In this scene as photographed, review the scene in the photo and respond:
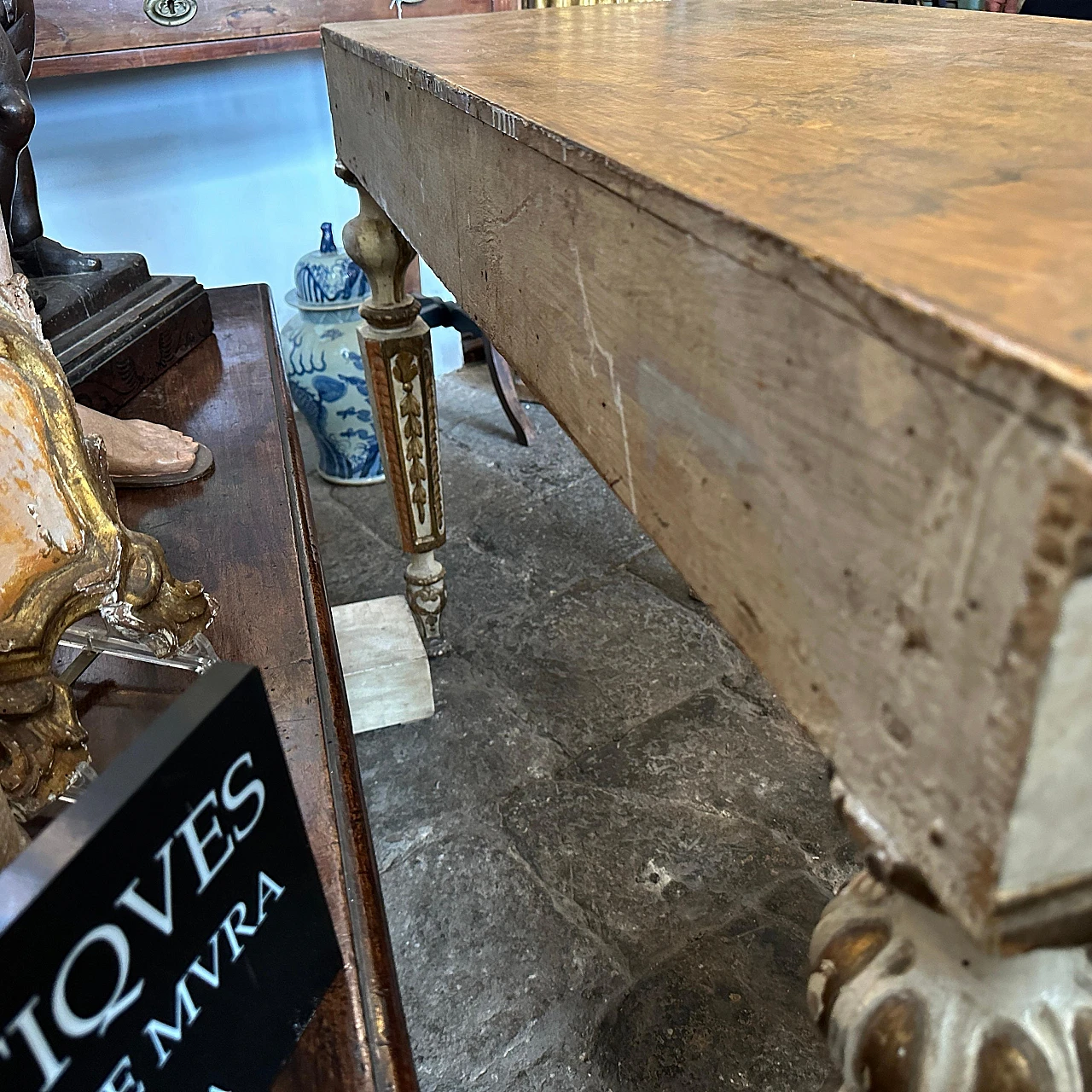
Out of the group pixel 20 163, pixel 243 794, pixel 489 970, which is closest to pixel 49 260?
pixel 20 163

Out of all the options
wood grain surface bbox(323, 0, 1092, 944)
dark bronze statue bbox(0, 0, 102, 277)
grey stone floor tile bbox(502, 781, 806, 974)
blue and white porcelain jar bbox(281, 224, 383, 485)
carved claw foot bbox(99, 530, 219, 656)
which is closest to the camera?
wood grain surface bbox(323, 0, 1092, 944)

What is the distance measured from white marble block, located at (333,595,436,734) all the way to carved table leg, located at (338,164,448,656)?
150 millimetres

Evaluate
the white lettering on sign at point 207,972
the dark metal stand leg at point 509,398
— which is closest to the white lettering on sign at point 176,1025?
the white lettering on sign at point 207,972

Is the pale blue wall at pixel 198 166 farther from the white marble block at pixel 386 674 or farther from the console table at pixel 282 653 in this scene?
the white marble block at pixel 386 674

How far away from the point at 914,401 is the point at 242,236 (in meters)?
2.46

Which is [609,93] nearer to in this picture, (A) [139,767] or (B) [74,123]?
(A) [139,767]

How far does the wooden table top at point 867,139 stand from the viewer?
0.81 feet

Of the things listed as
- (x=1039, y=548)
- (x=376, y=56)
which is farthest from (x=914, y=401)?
(x=376, y=56)

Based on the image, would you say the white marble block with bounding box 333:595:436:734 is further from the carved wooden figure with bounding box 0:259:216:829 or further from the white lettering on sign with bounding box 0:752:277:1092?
the white lettering on sign with bounding box 0:752:277:1092

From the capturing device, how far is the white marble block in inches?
52.3

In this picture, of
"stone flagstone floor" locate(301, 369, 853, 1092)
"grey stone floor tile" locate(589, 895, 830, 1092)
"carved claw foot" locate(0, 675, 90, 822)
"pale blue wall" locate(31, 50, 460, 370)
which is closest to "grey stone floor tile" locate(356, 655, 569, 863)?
"stone flagstone floor" locate(301, 369, 853, 1092)

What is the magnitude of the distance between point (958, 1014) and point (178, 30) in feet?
6.78

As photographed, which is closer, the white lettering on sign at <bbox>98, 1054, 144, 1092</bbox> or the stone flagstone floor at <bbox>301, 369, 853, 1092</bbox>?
the white lettering on sign at <bbox>98, 1054, 144, 1092</bbox>

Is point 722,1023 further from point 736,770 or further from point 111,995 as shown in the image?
point 111,995
